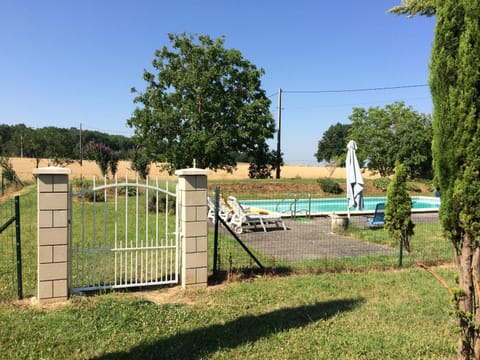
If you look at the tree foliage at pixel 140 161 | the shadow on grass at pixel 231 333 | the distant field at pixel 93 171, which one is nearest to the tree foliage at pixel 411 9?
the shadow on grass at pixel 231 333

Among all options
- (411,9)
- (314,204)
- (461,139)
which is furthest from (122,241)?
(314,204)

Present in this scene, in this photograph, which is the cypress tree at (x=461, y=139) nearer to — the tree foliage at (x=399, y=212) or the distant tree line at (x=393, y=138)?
the tree foliage at (x=399, y=212)

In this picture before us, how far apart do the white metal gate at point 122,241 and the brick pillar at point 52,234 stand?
0.14m

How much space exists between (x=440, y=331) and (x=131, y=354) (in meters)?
3.42

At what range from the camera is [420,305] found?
510 cm

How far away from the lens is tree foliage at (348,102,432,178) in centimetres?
3147

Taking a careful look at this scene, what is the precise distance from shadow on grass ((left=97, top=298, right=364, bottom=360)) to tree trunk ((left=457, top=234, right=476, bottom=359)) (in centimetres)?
167

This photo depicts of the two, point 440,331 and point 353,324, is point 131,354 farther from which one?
point 440,331

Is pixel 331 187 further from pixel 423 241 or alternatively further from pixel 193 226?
pixel 193 226

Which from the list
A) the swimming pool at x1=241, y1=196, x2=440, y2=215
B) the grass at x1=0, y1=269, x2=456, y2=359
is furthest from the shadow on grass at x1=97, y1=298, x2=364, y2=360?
the swimming pool at x1=241, y1=196, x2=440, y2=215

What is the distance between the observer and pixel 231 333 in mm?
4152

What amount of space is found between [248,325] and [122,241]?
5.02m

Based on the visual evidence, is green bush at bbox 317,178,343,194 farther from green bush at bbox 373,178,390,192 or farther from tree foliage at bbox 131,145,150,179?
tree foliage at bbox 131,145,150,179

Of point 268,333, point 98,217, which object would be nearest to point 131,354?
point 268,333
